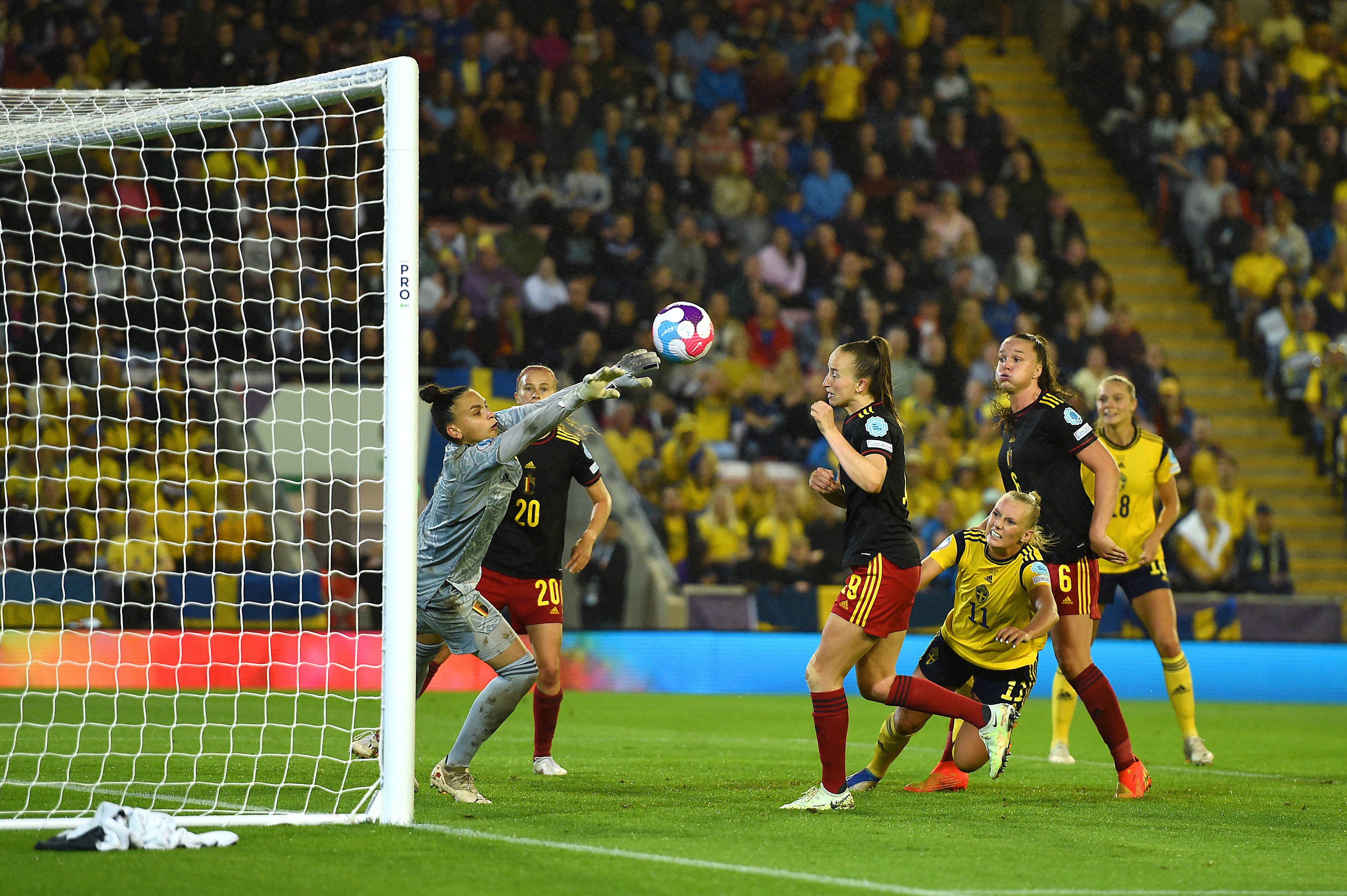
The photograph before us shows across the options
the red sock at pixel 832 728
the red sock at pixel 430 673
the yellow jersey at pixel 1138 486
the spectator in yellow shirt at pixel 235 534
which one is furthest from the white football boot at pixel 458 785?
the spectator in yellow shirt at pixel 235 534

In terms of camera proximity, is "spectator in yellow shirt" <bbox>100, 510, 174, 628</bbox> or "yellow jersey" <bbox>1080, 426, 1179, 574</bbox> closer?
"yellow jersey" <bbox>1080, 426, 1179, 574</bbox>

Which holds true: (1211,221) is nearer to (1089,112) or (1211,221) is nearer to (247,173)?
(1089,112)

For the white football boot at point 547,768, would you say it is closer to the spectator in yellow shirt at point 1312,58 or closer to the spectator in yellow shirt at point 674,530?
the spectator in yellow shirt at point 674,530

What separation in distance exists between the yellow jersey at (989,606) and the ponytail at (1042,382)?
1.93 feet

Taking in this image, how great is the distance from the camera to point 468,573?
21.9 feet

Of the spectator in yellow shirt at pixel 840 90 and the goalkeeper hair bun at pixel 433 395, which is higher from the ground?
the spectator in yellow shirt at pixel 840 90

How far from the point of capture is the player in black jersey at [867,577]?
6.33m

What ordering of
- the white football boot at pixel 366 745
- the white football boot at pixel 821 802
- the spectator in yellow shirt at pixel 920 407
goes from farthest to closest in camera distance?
the spectator in yellow shirt at pixel 920 407, the white football boot at pixel 366 745, the white football boot at pixel 821 802

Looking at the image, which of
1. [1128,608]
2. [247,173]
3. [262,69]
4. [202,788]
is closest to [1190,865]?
[202,788]

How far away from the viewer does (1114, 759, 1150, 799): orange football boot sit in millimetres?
7176

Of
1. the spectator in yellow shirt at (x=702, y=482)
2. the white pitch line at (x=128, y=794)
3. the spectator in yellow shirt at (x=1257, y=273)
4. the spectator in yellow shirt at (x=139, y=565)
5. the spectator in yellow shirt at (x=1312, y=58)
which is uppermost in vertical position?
the spectator in yellow shirt at (x=1312, y=58)

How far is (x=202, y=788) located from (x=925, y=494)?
1024 cm

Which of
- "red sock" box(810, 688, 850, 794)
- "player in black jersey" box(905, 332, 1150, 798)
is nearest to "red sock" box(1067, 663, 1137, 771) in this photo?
"player in black jersey" box(905, 332, 1150, 798)

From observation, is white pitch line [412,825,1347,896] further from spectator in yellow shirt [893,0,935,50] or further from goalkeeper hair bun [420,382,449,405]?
spectator in yellow shirt [893,0,935,50]
